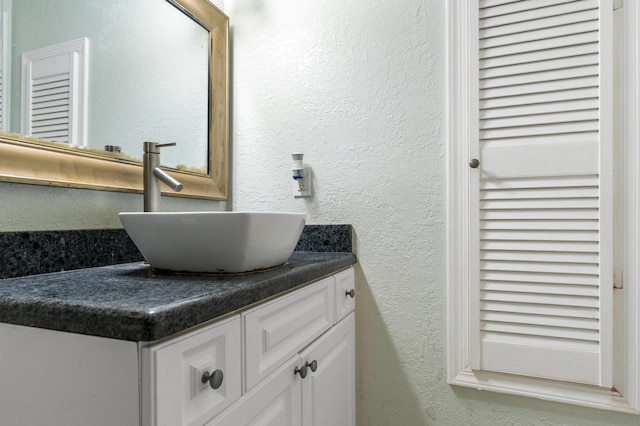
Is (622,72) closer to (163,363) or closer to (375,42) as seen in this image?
(375,42)

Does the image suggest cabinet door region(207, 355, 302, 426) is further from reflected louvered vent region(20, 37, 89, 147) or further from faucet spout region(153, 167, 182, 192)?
reflected louvered vent region(20, 37, 89, 147)

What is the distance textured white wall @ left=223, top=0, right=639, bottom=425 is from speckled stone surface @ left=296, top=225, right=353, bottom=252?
0.04 metres

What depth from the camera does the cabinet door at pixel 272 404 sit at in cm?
58

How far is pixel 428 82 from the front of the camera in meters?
1.17

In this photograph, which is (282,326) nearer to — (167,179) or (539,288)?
(167,179)

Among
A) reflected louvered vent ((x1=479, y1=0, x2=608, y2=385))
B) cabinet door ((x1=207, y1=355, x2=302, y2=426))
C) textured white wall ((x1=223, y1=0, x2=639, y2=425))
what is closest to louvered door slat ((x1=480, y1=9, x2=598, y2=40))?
reflected louvered vent ((x1=479, y1=0, x2=608, y2=385))

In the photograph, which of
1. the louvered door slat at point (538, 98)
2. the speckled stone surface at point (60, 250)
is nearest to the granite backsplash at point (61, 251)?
the speckled stone surface at point (60, 250)

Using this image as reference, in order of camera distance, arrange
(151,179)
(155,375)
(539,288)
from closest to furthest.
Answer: (155,375), (151,179), (539,288)

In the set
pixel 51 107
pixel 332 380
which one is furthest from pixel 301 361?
pixel 51 107

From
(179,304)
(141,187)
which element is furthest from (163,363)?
(141,187)

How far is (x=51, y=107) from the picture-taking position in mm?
804

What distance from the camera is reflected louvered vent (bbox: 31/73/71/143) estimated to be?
2.53 feet

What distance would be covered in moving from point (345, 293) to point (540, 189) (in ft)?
2.07

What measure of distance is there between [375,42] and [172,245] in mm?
945
